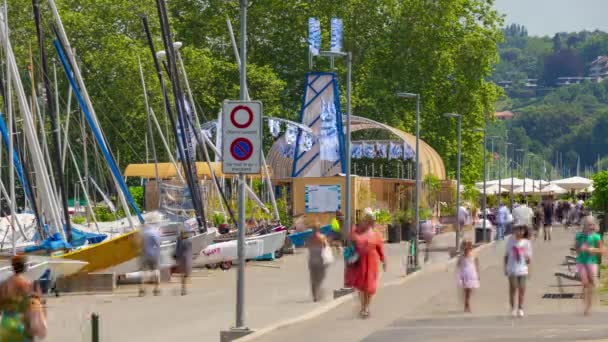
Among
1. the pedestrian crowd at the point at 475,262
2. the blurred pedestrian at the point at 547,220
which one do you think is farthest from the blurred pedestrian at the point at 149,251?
the blurred pedestrian at the point at 547,220

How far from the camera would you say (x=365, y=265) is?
25.7m

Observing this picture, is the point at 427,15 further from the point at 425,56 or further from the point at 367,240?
the point at 367,240

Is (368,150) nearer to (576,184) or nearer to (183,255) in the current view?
(576,184)

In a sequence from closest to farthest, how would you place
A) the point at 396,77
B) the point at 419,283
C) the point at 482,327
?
the point at 482,327 → the point at 419,283 → the point at 396,77

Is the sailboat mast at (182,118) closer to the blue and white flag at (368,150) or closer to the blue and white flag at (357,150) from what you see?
the blue and white flag at (368,150)

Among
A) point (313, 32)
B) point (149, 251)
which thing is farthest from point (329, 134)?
point (149, 251)

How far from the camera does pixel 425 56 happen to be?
303ft

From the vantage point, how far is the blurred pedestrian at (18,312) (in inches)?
580

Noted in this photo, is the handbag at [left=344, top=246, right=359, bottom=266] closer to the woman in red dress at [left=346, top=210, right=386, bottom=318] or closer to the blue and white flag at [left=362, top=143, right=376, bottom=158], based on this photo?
the woman in red dress at [left=346, top=210, right=386, bottom=318]

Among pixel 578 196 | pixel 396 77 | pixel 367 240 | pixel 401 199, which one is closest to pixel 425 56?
pixel 396 77

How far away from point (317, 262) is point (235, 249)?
1418cm

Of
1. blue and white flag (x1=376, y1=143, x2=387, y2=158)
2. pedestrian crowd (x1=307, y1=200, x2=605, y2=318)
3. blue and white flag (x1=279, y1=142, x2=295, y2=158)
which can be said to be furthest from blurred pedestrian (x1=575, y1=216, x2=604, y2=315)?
blue and white flag (x1=376, y1=143, x2=387, y2=158)

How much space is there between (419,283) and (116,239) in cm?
730

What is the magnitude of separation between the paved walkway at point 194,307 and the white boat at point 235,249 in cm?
42
